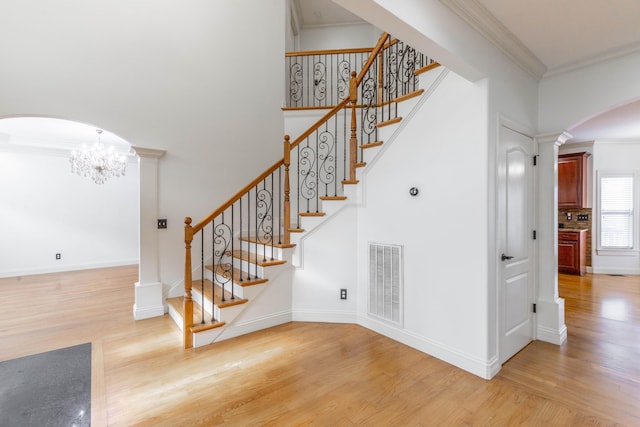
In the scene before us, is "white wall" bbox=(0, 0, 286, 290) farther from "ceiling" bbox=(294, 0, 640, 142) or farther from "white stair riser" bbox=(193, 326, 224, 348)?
"ceiling" bbox=(294, 0, 640, 142)

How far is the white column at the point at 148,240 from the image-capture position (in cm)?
370

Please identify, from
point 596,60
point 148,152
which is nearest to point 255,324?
point 148,152

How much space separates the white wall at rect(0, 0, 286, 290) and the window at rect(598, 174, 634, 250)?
7149 mm

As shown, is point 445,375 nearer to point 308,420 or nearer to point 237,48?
point 308,420

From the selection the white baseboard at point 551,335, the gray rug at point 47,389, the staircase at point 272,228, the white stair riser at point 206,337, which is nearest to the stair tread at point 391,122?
the staircase at point 272,228

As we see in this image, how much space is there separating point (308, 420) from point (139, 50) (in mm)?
4634

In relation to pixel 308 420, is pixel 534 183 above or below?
above

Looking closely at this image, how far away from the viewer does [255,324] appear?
327 cm

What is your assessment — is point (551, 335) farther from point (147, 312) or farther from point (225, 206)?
point (147, 312)

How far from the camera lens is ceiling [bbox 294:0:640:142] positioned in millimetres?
1974

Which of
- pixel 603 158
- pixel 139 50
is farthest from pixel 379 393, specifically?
pixel 603 158

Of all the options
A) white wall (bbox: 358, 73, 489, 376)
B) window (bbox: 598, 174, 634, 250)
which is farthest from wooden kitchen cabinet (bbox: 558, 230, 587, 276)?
white wall (bbox: 358, 73, 489, 376)

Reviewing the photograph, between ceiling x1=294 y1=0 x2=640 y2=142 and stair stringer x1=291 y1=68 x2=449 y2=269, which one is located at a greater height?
ceiling x1=294 y1=0 x2=640 y2=142

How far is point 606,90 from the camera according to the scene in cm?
271
